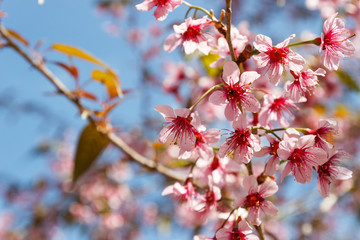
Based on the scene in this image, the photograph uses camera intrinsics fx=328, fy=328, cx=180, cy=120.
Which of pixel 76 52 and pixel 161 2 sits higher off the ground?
pixel 161 2

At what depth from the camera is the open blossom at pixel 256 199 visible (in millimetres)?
802

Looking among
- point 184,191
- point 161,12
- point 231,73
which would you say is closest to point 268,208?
point 184,191

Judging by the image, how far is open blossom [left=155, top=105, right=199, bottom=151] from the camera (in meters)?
0.80

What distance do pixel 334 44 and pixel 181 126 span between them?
46 centimetres

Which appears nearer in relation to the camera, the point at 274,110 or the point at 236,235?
the point at 236,235

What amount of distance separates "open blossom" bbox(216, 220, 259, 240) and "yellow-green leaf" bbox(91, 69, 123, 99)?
677 millimetres

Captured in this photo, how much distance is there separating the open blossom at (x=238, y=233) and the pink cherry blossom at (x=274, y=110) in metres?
0.28

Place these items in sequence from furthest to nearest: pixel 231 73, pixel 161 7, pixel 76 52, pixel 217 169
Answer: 1. pixel 76 52
2. pixel 217 169
3. pixel 161 7
4. pixel 231 73

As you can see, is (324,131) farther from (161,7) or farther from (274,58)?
(161,7)

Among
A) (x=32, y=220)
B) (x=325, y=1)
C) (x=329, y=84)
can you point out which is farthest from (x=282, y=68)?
(x=32, y=220)

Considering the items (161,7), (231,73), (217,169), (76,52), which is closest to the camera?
(231,73)

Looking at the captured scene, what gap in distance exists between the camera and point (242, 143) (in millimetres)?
802

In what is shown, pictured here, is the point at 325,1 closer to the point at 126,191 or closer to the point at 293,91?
the point at 293,91

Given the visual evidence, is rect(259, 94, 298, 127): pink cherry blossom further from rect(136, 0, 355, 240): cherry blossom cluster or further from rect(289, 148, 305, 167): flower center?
rect(289, 148, 305, 167): flower center
